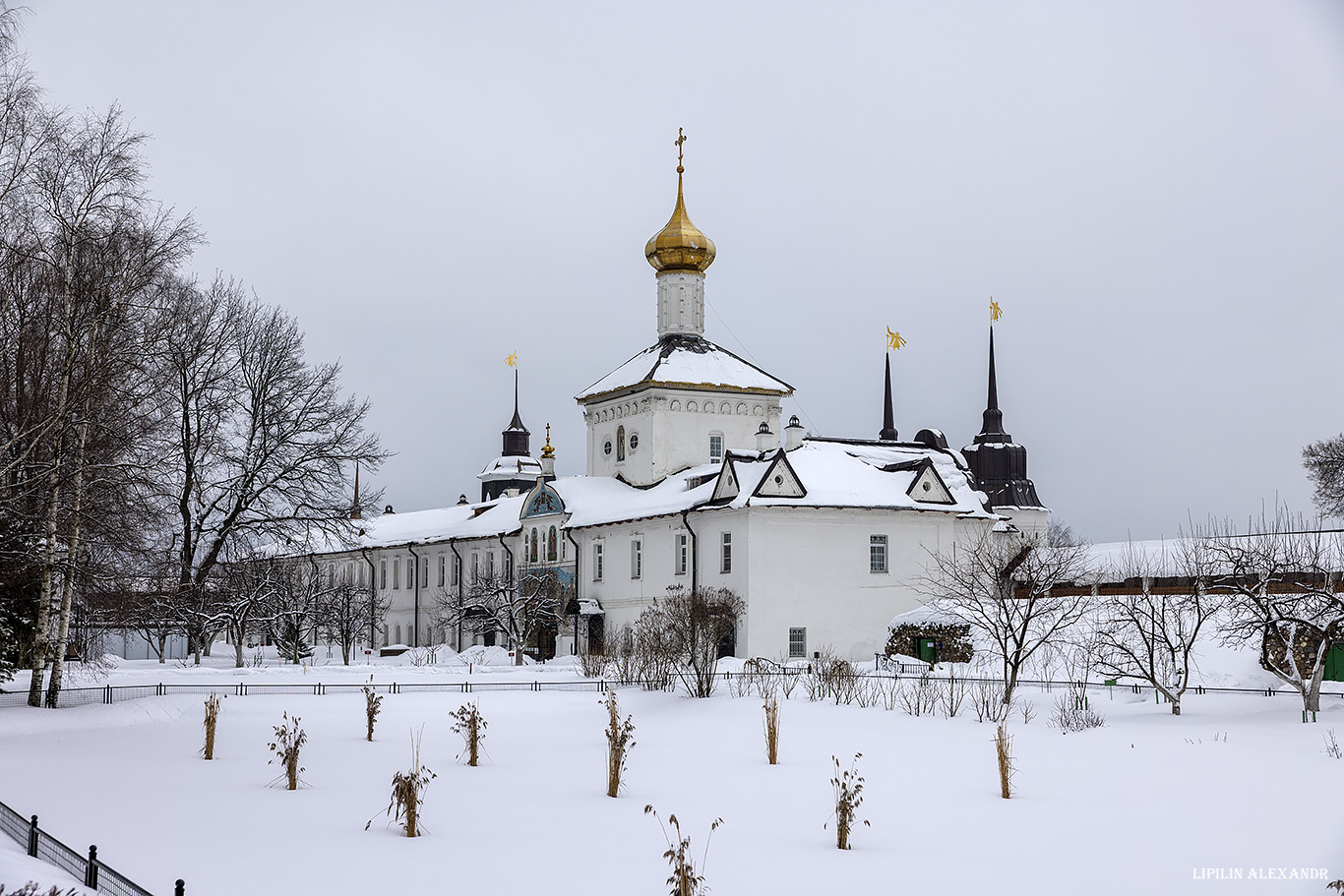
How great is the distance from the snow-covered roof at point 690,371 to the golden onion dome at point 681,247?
2714 mm

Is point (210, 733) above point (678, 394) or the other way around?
the other way around

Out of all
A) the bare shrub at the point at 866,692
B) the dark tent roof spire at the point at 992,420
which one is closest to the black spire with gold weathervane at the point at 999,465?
the dark tent roof spire at the point at 992,420

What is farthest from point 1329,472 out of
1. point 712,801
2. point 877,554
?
point 712,801

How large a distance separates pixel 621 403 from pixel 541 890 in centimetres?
3946

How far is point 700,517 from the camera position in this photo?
4353 centimetres

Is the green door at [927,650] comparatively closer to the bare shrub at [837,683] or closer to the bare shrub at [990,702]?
the bare shrub at [990,702]

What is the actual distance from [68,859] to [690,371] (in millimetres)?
40957

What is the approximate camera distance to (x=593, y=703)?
2906 centimetres

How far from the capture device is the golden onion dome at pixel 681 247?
52656 millimetres

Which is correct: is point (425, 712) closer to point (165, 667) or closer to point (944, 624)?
point (165, 667)

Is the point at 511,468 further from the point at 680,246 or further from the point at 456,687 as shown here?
the point at 456,687

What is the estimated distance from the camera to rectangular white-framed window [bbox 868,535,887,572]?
4281 centimetres

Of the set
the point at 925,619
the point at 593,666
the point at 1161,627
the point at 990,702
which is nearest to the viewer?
the point at 1161,627

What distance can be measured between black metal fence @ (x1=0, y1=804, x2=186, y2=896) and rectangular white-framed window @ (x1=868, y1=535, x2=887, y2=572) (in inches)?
1290
